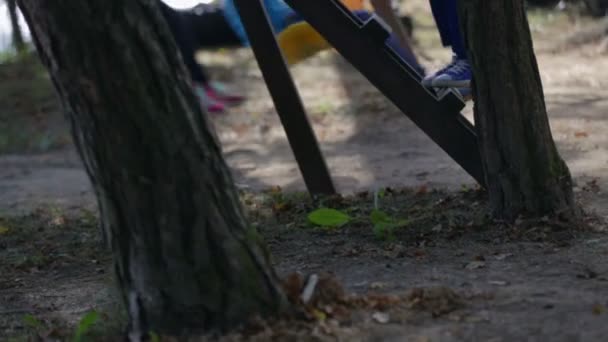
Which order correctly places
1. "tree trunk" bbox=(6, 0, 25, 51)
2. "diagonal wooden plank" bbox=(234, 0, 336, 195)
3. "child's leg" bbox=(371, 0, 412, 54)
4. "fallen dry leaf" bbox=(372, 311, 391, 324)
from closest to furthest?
"fallen dry leaf" bbox=(372, 311, 391, 324) → "diagonal wooden plank" bbox=(234, 0, 336, 195) → "child's leg" bbox=(371, 0, 412, 54) → "tree trunk" bbox=(6, 0, 25, 51)

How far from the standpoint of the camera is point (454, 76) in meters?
4.67

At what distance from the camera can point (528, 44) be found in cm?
414

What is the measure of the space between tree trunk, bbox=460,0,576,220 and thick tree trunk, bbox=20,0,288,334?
1.55 meters

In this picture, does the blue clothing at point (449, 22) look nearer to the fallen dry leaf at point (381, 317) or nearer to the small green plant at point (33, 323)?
the fallen dry leaf at point (381, 317)

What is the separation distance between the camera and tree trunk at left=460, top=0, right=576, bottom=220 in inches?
161

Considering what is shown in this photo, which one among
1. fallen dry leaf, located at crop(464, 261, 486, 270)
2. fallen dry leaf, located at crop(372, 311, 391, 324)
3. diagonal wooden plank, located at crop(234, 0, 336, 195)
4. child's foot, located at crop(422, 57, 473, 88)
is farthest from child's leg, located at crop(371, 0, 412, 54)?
fallen dry leaf, located at crop(372, 311, 391, 324)

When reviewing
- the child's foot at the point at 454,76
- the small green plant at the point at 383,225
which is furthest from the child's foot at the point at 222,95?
the small green plant at the point at 383,225

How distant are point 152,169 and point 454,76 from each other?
2.19 m

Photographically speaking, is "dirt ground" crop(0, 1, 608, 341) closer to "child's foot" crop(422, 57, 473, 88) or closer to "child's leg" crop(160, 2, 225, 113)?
"child's leg" crop(160, 2, 225, 113)

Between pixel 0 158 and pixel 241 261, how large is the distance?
6.43m

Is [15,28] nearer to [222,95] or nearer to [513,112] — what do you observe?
[222,95]

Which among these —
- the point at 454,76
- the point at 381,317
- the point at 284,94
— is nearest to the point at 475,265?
the point at 381,317

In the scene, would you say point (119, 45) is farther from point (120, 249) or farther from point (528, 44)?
point (528, 44)

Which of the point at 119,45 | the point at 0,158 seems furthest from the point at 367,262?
the point at 0,158
